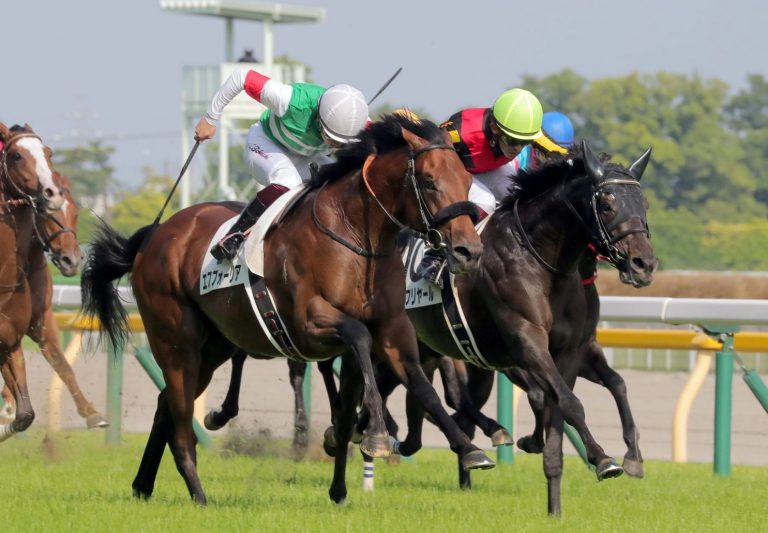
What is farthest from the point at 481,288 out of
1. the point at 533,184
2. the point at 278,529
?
the point at 278,529

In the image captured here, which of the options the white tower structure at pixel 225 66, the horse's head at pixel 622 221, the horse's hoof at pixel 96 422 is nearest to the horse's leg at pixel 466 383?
the horse's head at pixel 622 221

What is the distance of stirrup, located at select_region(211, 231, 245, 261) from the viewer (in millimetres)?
6859

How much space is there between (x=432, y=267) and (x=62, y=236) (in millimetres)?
2424

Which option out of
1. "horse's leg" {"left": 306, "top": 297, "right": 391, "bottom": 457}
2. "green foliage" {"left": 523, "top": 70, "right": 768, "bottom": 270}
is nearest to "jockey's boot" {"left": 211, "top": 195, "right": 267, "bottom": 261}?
"horse's leg" {"left": 306, "top": 297, "right": 391, "bottom": 457}

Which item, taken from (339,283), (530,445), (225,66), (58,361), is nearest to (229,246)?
(339,283)

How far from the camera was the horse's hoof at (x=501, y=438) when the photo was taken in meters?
6.96

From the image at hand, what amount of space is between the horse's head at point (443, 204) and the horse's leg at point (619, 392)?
1.70 meters

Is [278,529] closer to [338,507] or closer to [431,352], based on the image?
[338,507]

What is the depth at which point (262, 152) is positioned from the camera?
742 centimetres

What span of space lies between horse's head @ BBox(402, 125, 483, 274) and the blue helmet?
7.72ft

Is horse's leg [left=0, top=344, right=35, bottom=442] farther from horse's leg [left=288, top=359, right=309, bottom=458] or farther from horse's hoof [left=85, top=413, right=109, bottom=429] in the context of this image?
horse's leg [left=288, top=359, right=309, bottom=458]

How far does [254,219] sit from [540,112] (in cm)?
148

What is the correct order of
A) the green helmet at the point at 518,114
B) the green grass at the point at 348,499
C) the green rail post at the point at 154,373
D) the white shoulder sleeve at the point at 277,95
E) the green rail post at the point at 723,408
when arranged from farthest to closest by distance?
the green rail post at the point at 154,373 → the green rail post at the point at 723,408 → the green helmet at the point at 518,114 → the white shoulder sleeve at the point at 277,95 → the green grass at the point at 348,499

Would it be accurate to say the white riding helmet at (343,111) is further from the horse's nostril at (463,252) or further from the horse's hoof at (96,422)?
the horse's hoof at (96,422)
